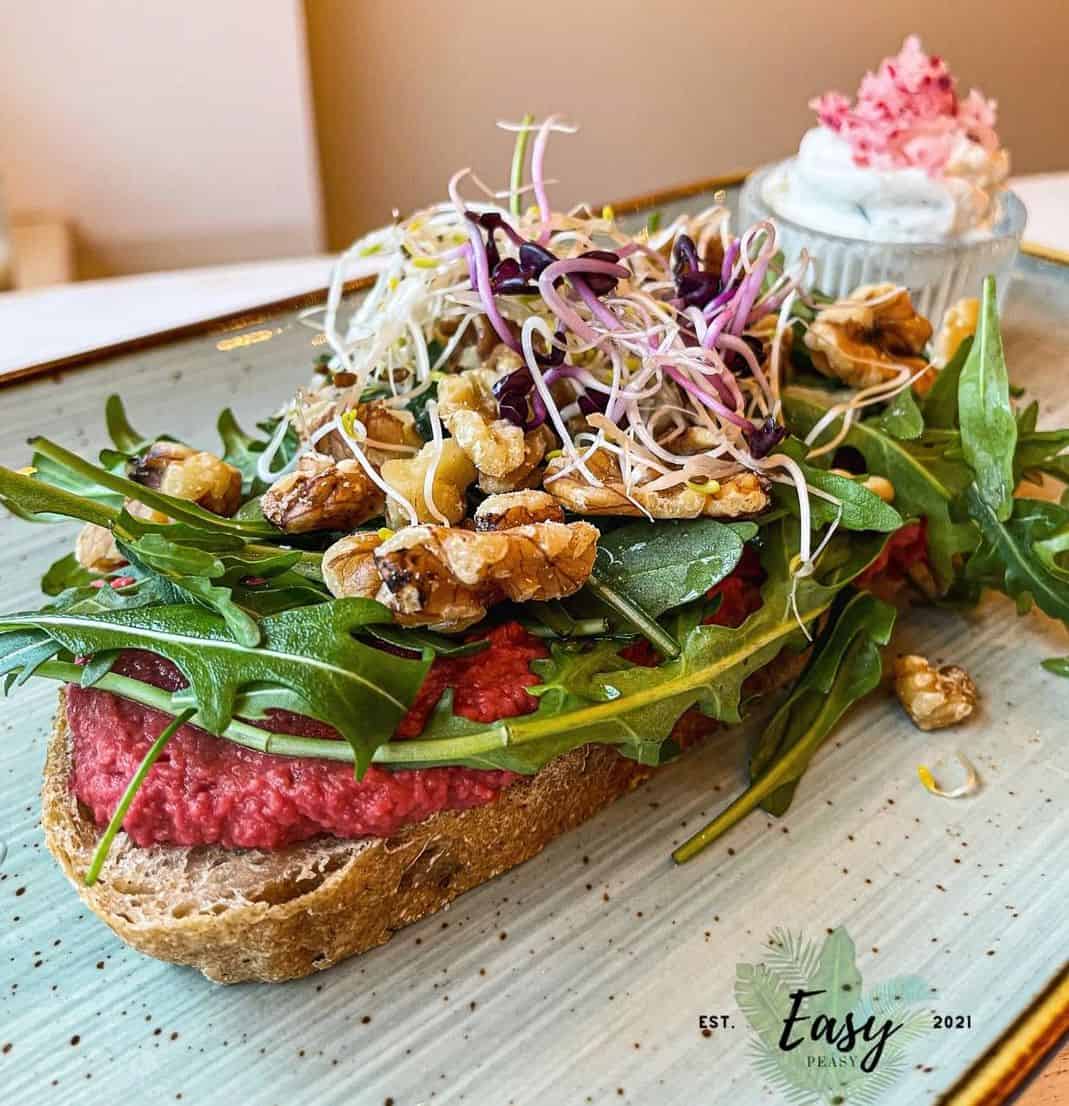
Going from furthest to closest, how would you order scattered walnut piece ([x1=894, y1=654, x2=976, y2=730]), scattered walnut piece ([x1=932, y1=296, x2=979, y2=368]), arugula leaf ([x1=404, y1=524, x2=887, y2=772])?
scattered walnut piece ([x1=932, y1=296, x2=979, y2=368]) < scattered walnut piece ([x1=894, y1=654, x2=976, y2=730]) < arugula leaf ([x1=404, y1=524, x2=887, y2=772])

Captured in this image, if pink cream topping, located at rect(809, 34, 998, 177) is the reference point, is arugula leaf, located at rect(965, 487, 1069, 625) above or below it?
below

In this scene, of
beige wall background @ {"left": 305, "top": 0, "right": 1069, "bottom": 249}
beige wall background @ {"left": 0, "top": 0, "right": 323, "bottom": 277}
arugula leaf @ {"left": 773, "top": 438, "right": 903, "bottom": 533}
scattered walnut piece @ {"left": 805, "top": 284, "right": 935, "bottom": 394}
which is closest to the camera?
arugula leaf @ {"left": 773, "top": 438, "right": 903, "bottom": 533}

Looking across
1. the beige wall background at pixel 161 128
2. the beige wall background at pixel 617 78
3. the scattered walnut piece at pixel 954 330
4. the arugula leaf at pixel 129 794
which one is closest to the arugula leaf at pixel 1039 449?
the scattered walnut piece at pixel 954 330

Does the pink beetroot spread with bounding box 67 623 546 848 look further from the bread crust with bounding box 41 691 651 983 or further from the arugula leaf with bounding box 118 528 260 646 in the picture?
the arugula leaf with bounding box 118 528 260 646

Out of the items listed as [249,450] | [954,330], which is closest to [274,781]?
[249,450]

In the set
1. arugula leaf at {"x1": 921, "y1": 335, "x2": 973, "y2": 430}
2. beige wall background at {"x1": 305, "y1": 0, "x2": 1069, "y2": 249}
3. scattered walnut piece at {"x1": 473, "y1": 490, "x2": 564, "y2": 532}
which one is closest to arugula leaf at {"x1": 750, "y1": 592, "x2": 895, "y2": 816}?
arugula leaf at {"x1": 921, "y1": 335, "x2": 973, "y2": 430}

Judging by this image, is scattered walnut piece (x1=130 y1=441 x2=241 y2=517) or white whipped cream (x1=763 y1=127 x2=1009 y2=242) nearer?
scattered walnut piece (x1=130 y1=441 x2=241 y2=517)

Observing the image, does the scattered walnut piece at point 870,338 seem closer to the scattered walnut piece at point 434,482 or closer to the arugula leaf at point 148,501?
the scattered walnut piece at point 434,482
